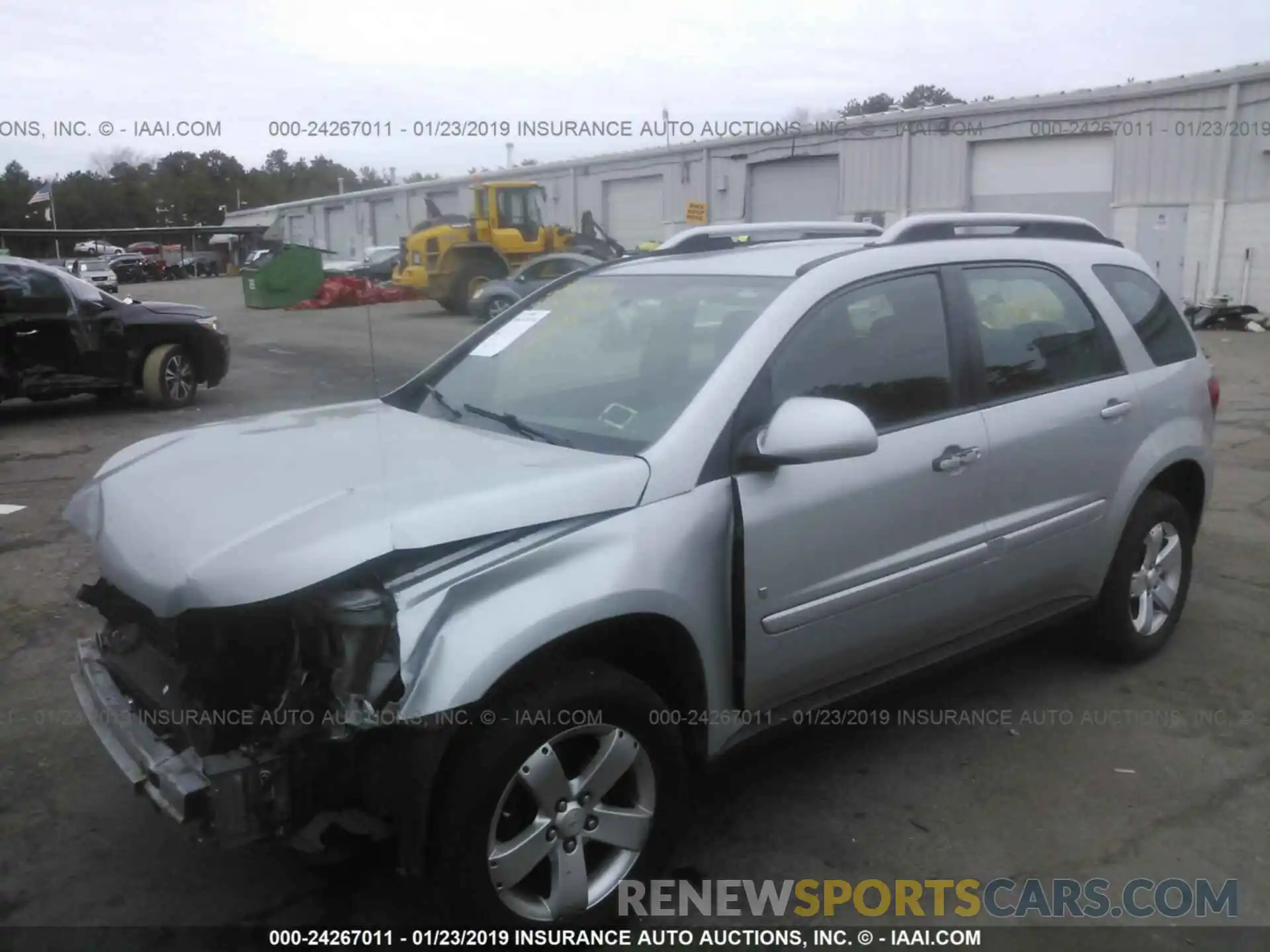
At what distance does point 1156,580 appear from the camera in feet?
15.2

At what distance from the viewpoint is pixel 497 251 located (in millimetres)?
22672

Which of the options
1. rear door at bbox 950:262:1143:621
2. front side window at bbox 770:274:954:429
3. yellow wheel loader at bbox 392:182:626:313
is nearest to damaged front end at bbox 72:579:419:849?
front side window at bbox 770:274:954:429

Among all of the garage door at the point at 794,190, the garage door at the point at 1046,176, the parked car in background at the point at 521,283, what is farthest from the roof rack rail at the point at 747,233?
the garage door at the point at 794,190

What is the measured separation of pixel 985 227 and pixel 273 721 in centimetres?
322

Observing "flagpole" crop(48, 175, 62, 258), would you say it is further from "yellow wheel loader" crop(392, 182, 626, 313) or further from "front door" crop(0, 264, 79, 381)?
"yellow wheel loader" crop(392, 182, 626, 313)

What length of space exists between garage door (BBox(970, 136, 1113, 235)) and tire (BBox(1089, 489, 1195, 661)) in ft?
59.3

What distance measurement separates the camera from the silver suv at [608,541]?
2518mm

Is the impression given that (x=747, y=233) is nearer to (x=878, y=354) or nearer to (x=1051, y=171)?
(x=878, y=354)

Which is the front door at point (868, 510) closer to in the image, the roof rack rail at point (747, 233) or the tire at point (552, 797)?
the tire at point (552, 797)

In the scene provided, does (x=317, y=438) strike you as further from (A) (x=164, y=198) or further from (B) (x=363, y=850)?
(A) (x=164, y=198)

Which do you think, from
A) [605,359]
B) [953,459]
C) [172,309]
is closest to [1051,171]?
[172,309]

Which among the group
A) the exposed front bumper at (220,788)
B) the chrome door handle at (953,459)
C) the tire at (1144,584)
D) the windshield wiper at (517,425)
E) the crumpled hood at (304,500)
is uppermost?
the windshield wiper at (517,425)

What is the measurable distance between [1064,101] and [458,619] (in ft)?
74.2

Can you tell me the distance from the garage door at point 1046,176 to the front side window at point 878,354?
62.9 ft
